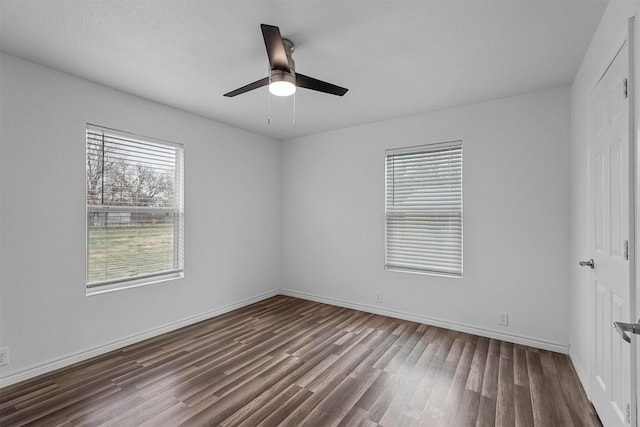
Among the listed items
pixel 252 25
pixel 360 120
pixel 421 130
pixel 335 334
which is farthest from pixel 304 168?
pixel 252 25

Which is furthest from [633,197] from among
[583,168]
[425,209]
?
[425,209]

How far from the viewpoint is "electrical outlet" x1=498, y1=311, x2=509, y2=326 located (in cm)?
317

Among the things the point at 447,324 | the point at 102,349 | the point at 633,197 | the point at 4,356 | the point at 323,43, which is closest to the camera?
the point at 633,197

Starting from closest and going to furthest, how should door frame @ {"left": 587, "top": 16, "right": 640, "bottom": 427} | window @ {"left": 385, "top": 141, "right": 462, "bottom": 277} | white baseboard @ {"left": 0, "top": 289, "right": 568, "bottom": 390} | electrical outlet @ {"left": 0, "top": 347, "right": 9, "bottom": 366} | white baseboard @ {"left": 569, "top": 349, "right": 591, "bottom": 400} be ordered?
door frame @ {"left": 587, "top": 16, "right": 640, "bottom": 427} < white baseboard @ {"left": 569, "top": 349, "right": 591, "bottom": 400} < electrical outlet @ {"left": 0, "top": 347, "right": 9, "bottom": 366} < white baseboard @ {"left": 0, "top": 289, "right": 568, "bottom": 390} < window @ {"left": 385, "top": 141, "right": 462, "bottom": 277}

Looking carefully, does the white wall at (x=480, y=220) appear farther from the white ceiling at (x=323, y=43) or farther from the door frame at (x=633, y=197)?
the door frame at (x=633, y=197)

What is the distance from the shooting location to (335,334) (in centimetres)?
338

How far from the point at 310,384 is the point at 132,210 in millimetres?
2508

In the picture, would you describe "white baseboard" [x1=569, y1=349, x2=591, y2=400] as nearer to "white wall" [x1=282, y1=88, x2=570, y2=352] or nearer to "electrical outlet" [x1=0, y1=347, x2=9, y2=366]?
"white wall" [x1=282, y1=88, x2=570, y2=352]

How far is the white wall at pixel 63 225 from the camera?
2.35 metres

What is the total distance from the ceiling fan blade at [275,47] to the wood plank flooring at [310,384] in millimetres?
2347

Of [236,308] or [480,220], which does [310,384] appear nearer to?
[236,308]

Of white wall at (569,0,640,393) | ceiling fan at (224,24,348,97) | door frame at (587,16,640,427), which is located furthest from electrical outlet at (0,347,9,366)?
white wall at (569,0,640,393)

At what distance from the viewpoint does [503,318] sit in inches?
125

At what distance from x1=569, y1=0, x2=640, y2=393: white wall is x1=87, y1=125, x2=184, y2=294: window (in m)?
3.88
